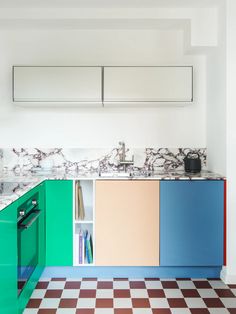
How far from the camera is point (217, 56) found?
11.5ft

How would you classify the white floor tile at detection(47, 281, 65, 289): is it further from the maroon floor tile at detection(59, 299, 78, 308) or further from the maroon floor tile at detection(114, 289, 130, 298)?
the maroon floor tile at detection(114, 289, 130, 298)

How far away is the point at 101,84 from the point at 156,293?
6.31 feet

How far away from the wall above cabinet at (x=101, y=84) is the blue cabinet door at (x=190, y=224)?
Result: 2.99ft

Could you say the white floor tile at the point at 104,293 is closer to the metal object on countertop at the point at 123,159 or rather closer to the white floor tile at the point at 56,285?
the white floor tile at the point at 56,285

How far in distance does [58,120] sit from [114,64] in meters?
0.82

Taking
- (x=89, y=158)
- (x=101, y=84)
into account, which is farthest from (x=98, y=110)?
(x=89, y=158)

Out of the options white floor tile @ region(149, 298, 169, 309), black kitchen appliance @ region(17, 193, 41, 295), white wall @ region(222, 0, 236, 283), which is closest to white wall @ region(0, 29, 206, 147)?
white wall @ region(222, 0, 236, 283)

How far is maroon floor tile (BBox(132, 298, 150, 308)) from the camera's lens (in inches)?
110

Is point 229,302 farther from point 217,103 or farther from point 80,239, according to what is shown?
point 217,103

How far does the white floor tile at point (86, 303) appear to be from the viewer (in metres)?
A: 2.80

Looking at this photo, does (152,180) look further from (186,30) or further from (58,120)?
(186,30)

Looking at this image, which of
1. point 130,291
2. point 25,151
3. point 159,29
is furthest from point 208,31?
point 130,291

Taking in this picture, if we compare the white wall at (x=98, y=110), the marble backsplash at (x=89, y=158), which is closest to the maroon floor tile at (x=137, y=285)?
the marble backsplash at (x=89, y=158)

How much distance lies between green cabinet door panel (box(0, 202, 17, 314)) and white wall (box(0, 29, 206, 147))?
71.9 inches
